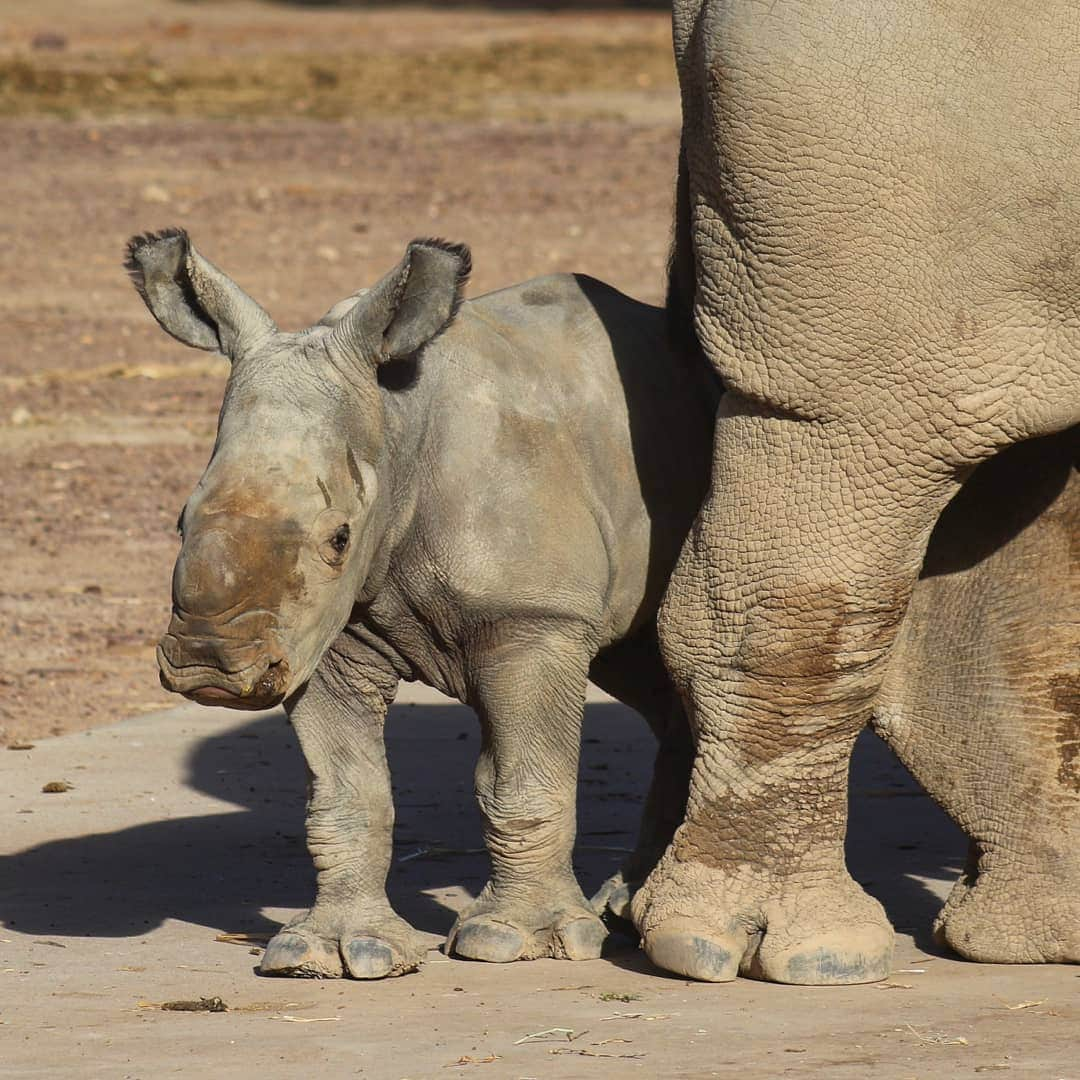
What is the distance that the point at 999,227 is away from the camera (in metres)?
6.27

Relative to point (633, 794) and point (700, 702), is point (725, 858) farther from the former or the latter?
point (633, 794)

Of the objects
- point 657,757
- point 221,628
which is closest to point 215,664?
point 221,628

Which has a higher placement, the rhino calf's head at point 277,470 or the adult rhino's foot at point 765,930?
the rhino calf's head at point 277,470

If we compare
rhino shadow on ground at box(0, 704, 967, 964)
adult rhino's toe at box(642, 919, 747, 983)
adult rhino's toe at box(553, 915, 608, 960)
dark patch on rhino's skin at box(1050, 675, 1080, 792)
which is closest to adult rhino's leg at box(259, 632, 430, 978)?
adult rhino's toe at box(553, 915, 608, 960)

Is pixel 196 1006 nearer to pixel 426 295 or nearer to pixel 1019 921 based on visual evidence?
pixel 426 295

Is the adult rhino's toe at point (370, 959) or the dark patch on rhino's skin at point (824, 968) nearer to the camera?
the dark patch on rhino's skin at point (824, 968)

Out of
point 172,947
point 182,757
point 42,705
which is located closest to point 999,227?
point 172,947

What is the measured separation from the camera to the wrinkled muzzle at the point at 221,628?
6125 mm

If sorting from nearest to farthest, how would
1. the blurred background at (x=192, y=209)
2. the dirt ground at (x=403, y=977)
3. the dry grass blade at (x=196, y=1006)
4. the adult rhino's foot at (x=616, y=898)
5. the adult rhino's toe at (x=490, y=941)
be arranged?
the dirt ground at (x=403, y=977) < the dry grass blade at (x=196, y=1006) < the adult rhino's toe at (x=490, y=941) < the adult rhino's foot at (x=616, y=898) < the blurred background at (x=192, y=209)

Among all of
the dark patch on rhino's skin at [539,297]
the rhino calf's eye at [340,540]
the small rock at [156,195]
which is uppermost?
the small rock at [156,195]

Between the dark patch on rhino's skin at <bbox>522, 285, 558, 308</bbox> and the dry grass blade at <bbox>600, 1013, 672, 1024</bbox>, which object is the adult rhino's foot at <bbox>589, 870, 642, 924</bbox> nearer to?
the dry grass blade at <bbox>600, 1013, 672, 1024</bbox>

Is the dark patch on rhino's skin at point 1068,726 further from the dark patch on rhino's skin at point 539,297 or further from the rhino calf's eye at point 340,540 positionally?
the rhino calf's eye at point 340,540

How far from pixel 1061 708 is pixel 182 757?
12.4ft

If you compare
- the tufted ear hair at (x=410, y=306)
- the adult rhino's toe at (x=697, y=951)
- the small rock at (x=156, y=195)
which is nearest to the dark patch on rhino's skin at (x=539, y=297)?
the tufted ear hair at (x=410, y=306)
